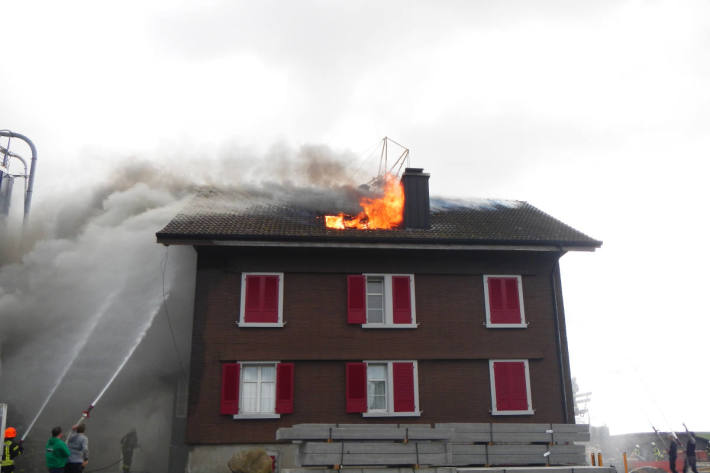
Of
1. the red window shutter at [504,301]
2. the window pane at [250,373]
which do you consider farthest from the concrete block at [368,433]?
the red window shutter at [504,301]

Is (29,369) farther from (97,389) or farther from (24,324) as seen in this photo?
(97,389)

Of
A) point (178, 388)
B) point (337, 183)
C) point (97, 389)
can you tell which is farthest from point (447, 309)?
point (97, 389)

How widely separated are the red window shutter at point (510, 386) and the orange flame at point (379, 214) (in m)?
6.31

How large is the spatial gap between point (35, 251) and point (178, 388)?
891cm

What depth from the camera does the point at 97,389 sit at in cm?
2133

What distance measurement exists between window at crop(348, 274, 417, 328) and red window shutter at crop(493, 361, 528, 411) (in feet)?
10.9

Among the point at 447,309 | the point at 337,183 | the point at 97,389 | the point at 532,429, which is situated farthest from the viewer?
the point at 337,183

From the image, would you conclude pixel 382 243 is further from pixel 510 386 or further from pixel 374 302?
pixel 510 386

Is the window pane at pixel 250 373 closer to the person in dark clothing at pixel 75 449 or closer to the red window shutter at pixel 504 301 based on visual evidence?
the person in dark clothing at pixel 75 449

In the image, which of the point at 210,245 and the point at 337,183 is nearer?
the point at 210,245

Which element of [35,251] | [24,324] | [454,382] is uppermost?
[35,251]

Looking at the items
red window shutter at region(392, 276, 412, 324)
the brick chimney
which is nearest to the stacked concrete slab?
red window shutter at region(392, 276, 412, 324)

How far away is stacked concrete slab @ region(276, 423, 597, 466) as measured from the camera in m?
12.8

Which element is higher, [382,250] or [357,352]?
[382,250]
